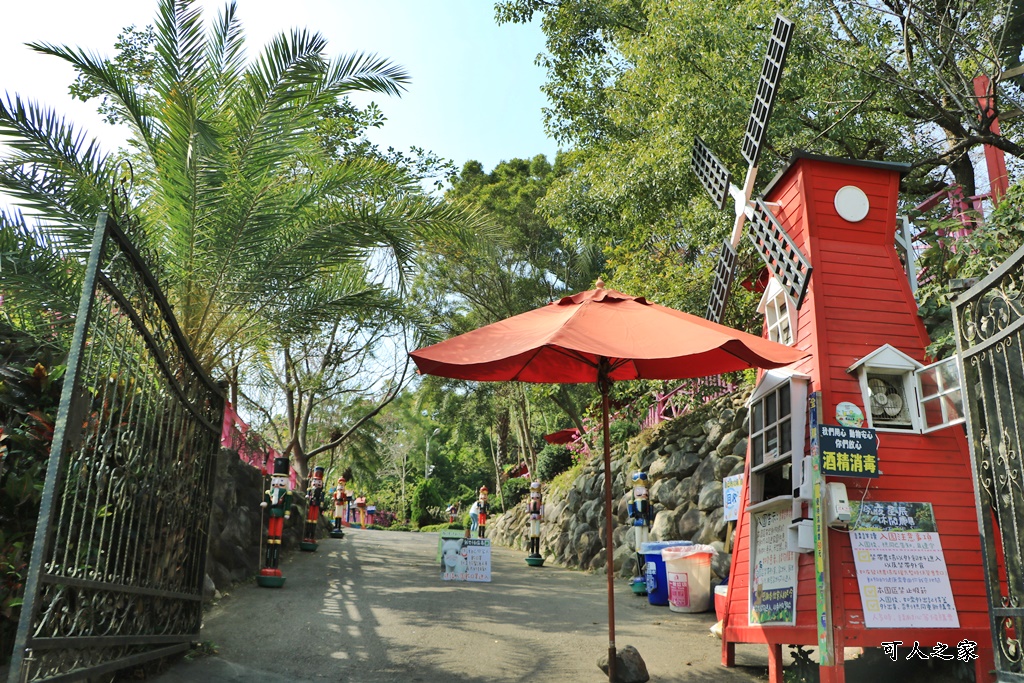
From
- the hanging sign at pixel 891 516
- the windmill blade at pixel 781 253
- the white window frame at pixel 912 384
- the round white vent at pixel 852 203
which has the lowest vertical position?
the hanging sign at pixel 891 516

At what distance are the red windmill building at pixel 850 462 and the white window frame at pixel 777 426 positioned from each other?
0.06 ft

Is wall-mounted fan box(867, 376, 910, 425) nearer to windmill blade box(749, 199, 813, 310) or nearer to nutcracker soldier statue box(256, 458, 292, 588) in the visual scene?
windmill blade box(749, 199, 813, 310)

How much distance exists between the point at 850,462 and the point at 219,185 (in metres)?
6.41

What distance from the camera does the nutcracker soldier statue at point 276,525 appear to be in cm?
1012

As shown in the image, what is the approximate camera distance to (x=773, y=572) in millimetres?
6945

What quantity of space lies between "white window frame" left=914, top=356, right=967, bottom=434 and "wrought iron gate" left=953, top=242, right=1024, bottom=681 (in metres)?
1.91

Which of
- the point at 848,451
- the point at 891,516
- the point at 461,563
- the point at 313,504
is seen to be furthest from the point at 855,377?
the point at 313,504

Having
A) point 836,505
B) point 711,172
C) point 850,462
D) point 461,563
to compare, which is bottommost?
point 461,563

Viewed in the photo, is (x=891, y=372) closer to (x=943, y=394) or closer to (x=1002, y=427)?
(x=943, y=394)

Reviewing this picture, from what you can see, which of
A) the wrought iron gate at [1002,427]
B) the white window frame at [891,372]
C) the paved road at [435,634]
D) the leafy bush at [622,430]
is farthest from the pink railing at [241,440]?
the wrought iron gate at [1002,427]

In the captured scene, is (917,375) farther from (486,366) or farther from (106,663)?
(106,663)

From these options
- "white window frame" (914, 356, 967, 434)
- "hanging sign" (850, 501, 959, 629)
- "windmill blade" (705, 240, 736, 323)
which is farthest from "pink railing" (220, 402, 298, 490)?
"white window frame" (914, 356, 967, 434)

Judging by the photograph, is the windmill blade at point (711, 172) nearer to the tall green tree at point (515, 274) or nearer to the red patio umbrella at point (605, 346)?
the red patio umbrella at point (605, 346)

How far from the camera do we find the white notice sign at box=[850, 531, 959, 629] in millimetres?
6066
